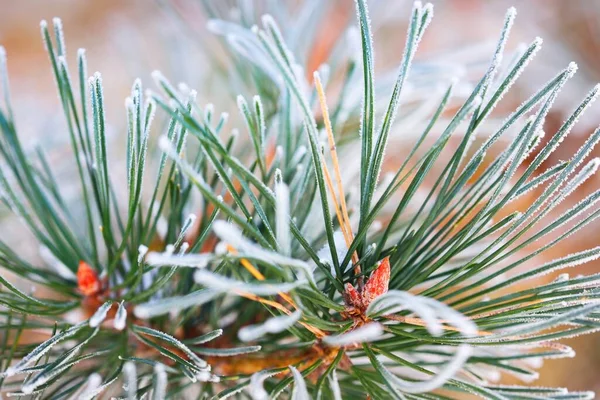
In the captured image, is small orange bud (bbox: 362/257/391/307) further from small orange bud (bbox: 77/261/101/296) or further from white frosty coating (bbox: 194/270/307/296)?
small orange bud (bbox: 77/261/101/296)

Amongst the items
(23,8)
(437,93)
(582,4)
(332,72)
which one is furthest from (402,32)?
(23,8)

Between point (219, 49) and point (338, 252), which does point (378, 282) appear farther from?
point (219, 49)

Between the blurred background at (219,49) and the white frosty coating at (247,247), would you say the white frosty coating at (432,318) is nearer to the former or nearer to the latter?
the white frosty coating at (247,247)

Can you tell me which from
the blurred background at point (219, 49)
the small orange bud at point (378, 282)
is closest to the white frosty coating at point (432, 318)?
the small orange bud at point (378, 282)

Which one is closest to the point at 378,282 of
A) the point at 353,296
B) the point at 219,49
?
the point at 353,296

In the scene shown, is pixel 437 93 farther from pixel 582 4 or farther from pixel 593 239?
pixel 582 4

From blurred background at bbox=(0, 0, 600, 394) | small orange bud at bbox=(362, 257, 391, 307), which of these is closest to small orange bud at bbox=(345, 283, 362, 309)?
small orange bud at bbox=(362, 257, 391, 307)
